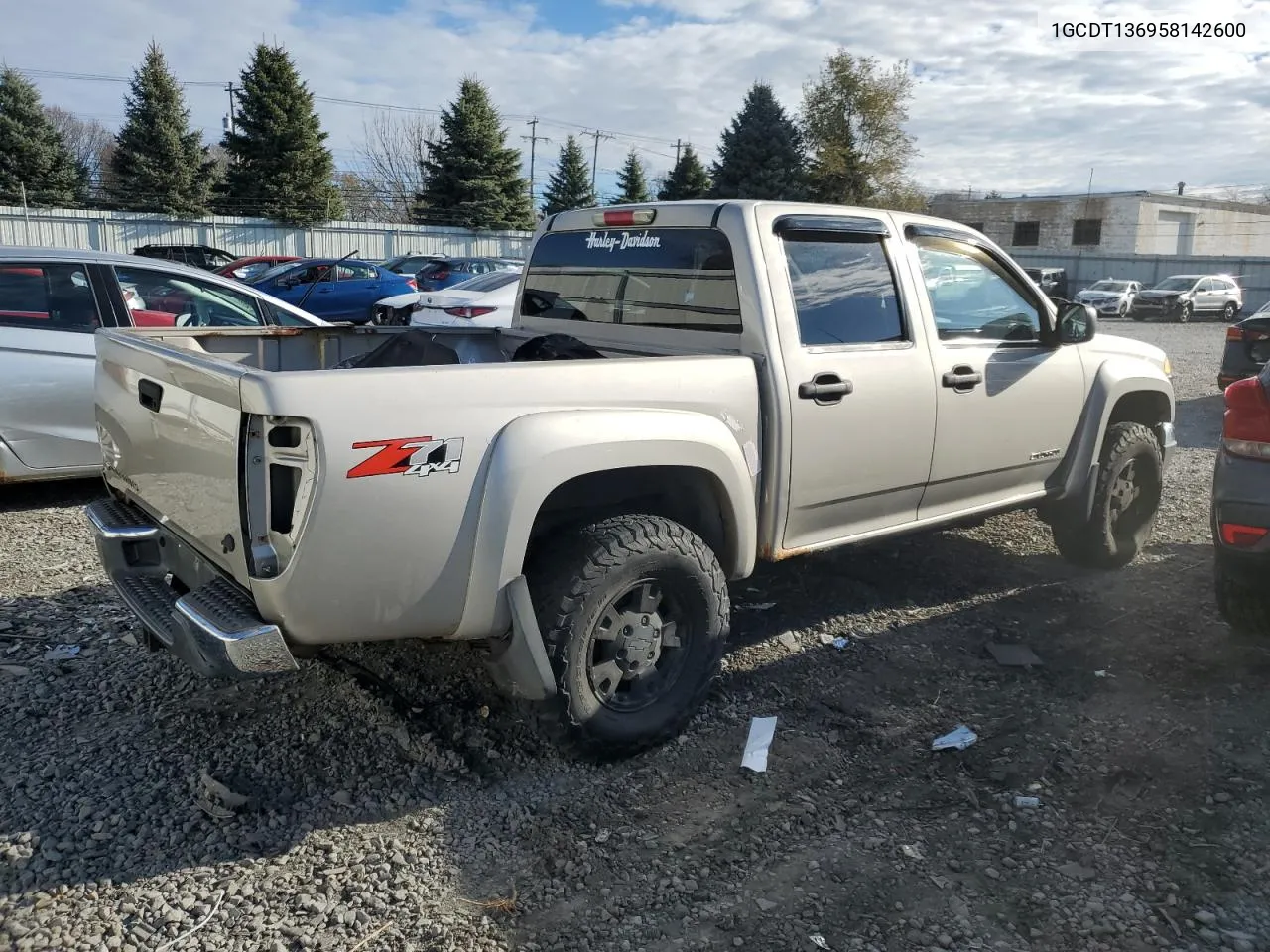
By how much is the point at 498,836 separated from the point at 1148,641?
10.7ft

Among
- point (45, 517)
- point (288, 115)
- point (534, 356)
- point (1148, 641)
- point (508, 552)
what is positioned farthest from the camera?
point (288, 115)

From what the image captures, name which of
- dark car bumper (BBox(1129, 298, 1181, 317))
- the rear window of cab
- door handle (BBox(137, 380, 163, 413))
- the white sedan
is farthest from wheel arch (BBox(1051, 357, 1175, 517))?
dark car bumper (BBox(1129, 298, 1181, 317))

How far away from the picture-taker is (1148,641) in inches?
185

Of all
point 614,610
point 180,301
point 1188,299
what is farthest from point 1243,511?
point 1188,299

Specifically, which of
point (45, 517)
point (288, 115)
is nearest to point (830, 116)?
point (288, 115)

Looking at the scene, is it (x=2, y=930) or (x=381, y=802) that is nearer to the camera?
(x=2, y=930)

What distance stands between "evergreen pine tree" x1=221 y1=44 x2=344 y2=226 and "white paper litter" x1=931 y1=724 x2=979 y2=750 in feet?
137

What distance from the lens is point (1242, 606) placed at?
175 inches

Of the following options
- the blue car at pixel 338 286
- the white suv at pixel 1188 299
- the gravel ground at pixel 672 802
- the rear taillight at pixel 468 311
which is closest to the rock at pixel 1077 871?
the gravel ground at pixel 672 802

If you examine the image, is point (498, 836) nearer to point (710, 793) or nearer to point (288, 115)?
point (710, 793)

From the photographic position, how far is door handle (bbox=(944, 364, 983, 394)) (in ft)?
14.3

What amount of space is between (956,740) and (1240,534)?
5.20ft

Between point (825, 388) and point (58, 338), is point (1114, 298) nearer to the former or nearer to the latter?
point (825, 388)

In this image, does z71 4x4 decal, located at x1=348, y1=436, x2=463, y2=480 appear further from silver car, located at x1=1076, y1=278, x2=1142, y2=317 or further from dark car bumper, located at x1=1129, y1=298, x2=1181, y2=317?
dark car bumper, located at x1=1129, y1=298, x2=1181, y2=317
